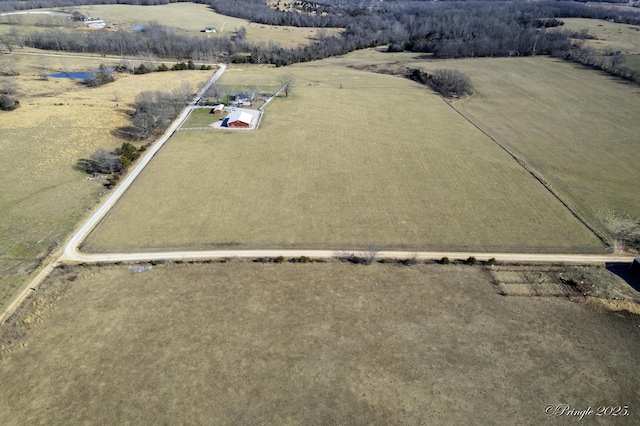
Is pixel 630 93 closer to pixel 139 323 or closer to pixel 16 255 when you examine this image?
pixel 139 323

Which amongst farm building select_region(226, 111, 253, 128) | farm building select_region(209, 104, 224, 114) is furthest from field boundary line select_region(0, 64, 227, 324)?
farm building select_region(226, 111, 253, 128)

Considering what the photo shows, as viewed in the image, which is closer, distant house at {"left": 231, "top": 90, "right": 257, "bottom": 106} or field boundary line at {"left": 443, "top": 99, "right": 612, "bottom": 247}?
field boundary line at {"left": 443, "top": 99, "right": 612, "bottom": 247}

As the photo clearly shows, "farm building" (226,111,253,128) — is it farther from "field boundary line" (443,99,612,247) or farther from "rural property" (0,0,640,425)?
"field boundary line" (443,99,612,247)

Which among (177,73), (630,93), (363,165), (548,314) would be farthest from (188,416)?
(630,93)

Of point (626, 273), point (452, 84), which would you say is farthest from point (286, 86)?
point (626, 273)

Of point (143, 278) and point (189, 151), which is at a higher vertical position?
point (189, 151)
